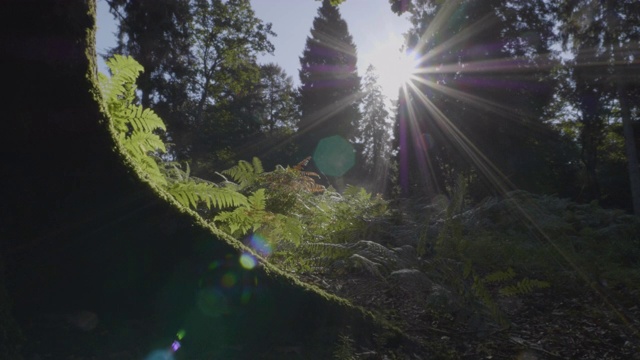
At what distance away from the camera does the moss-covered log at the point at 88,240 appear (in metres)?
1.86

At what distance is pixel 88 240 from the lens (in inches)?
79.0

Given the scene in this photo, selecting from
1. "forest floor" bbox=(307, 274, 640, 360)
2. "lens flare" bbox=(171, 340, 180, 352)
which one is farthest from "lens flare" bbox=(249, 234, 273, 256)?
"lens flare" bbox=(171, 340, 180, 352)

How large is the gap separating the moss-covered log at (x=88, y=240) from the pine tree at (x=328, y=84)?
33.5 meters

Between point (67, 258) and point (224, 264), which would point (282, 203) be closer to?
point (224, 264)

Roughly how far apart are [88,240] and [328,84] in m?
36.2

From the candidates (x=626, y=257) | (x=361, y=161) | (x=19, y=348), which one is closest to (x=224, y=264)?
(x=19, y=348)

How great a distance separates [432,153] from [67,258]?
23.1 meters

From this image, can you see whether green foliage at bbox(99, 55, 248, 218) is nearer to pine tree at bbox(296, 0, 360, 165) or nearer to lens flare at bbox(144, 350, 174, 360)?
lens flare at bbox(144, 350, 174, 360)

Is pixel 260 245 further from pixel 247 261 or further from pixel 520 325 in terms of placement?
pixel 520 325

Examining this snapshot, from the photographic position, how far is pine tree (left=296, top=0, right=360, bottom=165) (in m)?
36.7


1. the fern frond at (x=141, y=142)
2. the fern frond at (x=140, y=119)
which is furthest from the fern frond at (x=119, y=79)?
the fern frond at (x=141, y=142)

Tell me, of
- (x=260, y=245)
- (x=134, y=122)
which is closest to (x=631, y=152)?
(x=260, y=245)

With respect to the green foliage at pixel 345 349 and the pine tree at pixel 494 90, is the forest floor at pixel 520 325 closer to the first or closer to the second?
the green foliage at pixel 345 349

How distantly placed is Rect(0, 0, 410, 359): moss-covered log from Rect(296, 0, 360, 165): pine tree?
110ft
